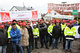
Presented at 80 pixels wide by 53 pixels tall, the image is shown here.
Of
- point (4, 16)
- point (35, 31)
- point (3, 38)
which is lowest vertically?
point (35, 31)

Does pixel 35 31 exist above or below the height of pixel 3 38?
below

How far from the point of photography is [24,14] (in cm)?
841

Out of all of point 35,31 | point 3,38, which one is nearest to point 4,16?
point 35,31

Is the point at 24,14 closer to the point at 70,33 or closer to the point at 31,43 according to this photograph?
the point at 31,43

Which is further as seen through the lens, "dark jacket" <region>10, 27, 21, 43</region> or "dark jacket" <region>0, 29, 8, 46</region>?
"dark jacket" <region>10, 27, 21, 43</region>

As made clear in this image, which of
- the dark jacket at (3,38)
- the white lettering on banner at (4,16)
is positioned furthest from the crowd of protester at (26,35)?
the white lettering on banner at (4,16)

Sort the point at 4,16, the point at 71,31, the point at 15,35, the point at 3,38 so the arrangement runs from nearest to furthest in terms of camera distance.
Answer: the point at 3,38 < the point at 15,35 < the point at 71,31 < the point at 4,16

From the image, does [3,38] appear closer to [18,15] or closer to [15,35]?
[15,35]

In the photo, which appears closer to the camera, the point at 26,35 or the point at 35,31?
the point at 26,35

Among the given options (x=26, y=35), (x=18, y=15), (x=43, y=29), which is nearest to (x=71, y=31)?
(x=43, y=29)

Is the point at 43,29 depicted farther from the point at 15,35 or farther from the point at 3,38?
the point at 3,38

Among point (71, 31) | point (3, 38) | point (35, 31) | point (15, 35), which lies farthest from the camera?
point (35, 31)

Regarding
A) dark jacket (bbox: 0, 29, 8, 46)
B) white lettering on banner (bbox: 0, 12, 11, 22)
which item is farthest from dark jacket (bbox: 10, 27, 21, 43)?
white lettering on banner (bbox: 0, 12, 11, 22)

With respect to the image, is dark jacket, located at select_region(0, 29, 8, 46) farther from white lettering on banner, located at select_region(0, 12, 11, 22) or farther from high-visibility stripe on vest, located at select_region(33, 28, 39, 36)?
white lettering on banner, located at select_region(0, 12, 11, 22)
